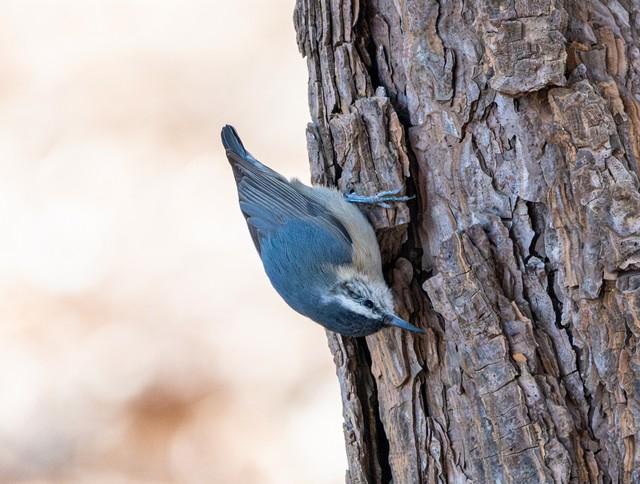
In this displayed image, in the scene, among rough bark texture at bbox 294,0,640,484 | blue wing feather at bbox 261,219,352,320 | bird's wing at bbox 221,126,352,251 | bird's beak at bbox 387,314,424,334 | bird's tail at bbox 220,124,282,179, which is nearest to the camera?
rough bark texture at bbox 294,0,640,484

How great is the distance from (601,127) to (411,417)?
3.15 ft

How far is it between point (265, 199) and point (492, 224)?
3.20 feet

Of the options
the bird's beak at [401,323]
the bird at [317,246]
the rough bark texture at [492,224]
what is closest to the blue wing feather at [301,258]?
the bird at [317,246]

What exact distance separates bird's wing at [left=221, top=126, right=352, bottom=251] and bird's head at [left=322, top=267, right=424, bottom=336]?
0.29 metres

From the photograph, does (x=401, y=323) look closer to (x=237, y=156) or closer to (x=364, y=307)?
(x=364, y=307)

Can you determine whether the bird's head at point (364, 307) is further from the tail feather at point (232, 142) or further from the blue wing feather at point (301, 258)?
the tail feather at point (232, 142)

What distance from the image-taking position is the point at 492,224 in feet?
8.06

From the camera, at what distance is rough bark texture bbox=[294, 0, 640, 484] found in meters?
2.20

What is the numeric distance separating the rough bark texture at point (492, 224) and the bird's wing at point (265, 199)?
274 millimetres

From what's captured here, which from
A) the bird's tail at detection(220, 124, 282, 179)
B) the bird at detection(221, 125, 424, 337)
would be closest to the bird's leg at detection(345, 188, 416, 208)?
the bird at detection(221, 125, 424, 337)

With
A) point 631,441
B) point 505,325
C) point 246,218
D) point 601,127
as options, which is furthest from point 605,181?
point 246,218

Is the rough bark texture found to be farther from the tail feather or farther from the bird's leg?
the tail feather

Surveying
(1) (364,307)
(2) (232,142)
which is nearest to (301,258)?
(1) (364,307)

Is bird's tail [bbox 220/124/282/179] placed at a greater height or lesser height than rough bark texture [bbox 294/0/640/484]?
greater
